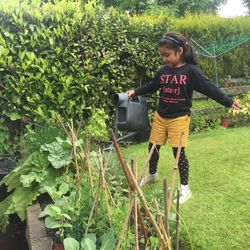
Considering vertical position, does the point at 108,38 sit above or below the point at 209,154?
above

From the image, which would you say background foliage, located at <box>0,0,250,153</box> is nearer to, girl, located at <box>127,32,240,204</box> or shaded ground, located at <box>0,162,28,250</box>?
shaded ground, located at <box>0,162,28,250</box>

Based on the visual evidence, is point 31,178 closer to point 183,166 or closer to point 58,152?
point 58,152

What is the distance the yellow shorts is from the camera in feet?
12.9

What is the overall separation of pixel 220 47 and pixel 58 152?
539cm

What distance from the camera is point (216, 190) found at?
4.23 metres

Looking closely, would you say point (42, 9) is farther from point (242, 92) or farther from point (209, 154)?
point (242, 92)

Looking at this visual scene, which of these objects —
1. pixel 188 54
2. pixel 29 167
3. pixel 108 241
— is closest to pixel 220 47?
pixel 188 54

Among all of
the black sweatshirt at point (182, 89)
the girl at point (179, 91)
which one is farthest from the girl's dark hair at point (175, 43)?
the black sweatshirt at point (182, 89)

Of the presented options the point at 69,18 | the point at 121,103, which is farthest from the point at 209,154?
the point at 69,18

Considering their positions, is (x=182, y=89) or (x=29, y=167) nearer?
(x=182, y=89)

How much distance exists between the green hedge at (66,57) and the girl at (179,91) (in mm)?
1816

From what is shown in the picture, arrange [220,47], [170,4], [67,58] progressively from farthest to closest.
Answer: [170,4] < [220,47] < [67,58]

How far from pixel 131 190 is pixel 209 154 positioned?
3638 millimetres

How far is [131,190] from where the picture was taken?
221cm
